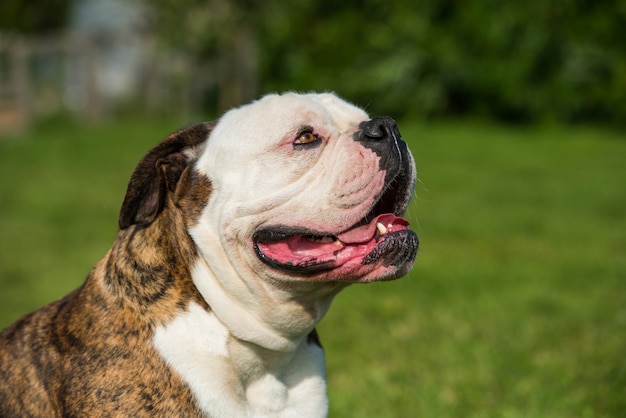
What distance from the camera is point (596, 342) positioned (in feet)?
18.9

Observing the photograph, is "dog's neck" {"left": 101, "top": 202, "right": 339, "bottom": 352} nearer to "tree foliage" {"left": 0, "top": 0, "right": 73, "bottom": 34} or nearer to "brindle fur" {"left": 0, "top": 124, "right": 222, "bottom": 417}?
"brindle fur" {"left": 0, "top": 124, "right": 222, "bottom": 417}

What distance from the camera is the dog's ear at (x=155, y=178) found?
3.27 metres

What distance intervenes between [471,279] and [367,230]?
174 inches

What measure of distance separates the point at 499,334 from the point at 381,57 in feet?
42.3

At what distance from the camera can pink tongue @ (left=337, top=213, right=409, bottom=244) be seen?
329 cm

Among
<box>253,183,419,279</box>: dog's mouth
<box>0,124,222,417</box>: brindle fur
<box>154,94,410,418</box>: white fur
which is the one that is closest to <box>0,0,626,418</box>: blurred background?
<box>154,94,410,418</box>: white fur

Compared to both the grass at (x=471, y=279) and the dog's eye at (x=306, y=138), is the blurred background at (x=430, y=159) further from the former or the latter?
the dog's eye at (x=306, y=138)

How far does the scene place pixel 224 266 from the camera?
3238mm

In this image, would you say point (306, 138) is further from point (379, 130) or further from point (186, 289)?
point (186, 289)

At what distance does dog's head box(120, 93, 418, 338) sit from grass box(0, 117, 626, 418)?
1.06 meters

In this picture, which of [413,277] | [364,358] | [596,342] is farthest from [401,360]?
[413,277]

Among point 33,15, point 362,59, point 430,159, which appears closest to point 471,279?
point 430,159

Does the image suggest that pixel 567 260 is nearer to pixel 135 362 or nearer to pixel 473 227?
pixel 473 227

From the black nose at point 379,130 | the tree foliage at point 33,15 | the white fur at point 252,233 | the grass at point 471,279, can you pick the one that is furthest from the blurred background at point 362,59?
the white fur at point 252,233
